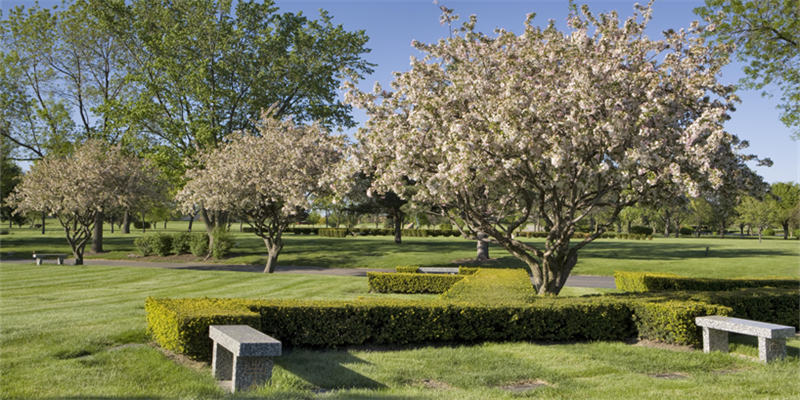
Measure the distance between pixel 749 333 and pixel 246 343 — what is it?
287 inches

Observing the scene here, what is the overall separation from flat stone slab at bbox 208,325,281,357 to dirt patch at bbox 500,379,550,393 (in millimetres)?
2800

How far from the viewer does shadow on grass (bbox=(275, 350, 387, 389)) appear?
6.44 meters

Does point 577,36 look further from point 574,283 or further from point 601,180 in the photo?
point 574,283

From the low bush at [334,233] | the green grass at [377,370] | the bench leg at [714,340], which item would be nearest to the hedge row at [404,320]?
the green grass at [377,370]

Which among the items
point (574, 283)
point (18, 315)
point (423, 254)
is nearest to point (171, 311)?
point (18, 315)

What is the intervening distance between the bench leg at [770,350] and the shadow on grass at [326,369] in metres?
5.81

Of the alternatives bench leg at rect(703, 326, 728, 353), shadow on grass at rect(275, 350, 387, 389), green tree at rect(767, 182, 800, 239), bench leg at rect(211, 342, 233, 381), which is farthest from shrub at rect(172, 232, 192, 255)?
green tree at rect(767, 182, 800, 239)

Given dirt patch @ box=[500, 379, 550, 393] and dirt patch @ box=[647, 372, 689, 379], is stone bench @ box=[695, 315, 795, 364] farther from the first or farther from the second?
dirt patch @ box=[500, 379, 550, 393]

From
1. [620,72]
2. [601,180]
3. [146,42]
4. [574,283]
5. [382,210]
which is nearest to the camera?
[620,72]

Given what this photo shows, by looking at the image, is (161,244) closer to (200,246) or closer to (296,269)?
(200,246)

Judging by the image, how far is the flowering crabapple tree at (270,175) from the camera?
19.1m

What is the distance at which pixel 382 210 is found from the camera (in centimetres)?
4312

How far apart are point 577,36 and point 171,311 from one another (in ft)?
27.3

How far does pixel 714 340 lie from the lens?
27.9ft
